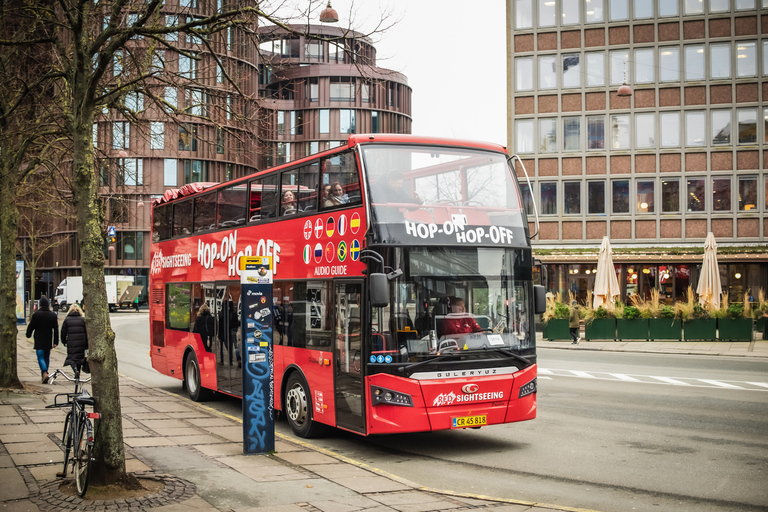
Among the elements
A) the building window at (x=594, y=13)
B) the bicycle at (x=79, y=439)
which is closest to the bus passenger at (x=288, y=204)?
the bicycle at (x=79, y=439)

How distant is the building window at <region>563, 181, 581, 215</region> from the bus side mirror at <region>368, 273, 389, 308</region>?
119 ft

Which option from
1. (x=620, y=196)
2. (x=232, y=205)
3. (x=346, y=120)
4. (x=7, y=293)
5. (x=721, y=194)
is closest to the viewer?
(x=232, y=205)

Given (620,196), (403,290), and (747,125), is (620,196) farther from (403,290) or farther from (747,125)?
(403,290)

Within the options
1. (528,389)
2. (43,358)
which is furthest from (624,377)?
(43,358)

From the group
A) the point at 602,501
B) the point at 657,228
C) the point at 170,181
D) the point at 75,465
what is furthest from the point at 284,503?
the point at 170,181

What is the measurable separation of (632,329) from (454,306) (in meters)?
20.6

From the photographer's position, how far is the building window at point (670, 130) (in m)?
42.5

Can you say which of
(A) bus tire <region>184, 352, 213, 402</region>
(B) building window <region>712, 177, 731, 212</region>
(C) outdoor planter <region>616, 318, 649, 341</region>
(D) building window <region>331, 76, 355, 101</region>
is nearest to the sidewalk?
(A) bus tire <region>184, 352, 213, 402</region>

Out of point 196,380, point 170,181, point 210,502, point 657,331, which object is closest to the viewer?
point 210,502

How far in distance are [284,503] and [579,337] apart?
23654mm

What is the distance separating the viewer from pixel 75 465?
7.46 m

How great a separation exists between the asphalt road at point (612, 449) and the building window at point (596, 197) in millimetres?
26711

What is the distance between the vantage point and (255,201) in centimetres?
1327

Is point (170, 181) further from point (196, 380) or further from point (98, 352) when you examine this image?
point (98, 352)
